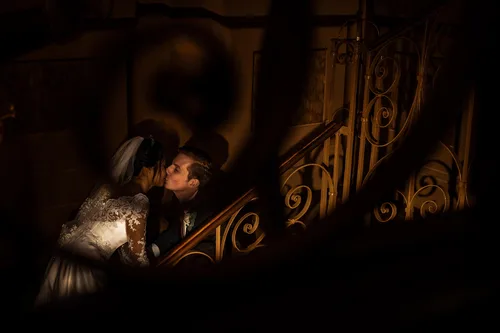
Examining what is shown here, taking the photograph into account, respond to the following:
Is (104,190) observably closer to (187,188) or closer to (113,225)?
(113,225)

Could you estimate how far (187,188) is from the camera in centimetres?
481

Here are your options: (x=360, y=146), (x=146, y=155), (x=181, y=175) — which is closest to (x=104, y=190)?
(x=146, y=155)

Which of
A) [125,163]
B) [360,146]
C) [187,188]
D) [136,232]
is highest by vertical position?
[360,146]

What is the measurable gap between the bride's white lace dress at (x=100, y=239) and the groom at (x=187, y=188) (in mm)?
333

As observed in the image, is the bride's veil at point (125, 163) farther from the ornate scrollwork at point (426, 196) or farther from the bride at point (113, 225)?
the ornate scrollwork at point (426, 196)

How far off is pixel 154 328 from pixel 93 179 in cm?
392

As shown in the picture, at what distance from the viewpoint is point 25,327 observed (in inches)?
58.7

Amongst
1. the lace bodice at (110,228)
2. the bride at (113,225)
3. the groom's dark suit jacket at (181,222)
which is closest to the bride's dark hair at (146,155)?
the bride at (113,225)

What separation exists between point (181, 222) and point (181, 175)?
33cm

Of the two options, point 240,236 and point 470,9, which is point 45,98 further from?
point 470,9

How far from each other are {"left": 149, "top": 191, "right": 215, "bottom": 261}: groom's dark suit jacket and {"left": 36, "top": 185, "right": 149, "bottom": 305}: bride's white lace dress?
0.39 m

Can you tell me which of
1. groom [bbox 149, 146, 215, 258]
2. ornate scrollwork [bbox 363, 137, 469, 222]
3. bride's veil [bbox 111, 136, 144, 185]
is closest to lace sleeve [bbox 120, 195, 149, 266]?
bride's veil [bbox 111, 136, 144, 185]

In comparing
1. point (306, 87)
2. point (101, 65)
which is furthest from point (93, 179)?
point (306, 87)

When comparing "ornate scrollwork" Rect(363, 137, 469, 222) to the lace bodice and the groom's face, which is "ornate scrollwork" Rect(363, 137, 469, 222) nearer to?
the groom's face
